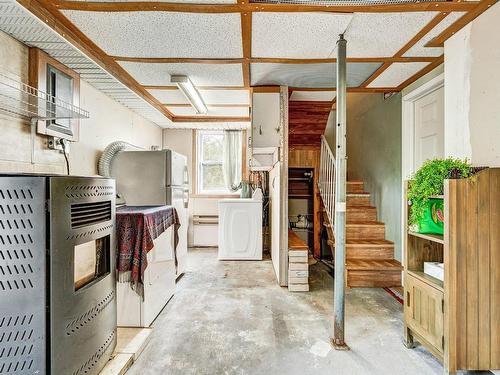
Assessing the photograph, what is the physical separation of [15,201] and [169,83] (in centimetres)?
236

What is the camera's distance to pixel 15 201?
3.84 ft

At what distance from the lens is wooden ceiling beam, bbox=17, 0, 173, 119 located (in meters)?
1.71

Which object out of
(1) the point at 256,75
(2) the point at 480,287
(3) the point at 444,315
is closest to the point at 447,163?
(2) the point at 480,287

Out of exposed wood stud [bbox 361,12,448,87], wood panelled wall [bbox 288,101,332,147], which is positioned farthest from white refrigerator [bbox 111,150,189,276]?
exposed wood stud [bbox 361,12,448,87]

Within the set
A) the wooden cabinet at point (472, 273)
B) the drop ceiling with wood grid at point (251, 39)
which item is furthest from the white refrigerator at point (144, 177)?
the wooden cabinet at point (472, 273)

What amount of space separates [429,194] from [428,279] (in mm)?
617

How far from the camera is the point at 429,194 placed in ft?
5.82

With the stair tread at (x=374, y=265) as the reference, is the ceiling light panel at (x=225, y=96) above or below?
above

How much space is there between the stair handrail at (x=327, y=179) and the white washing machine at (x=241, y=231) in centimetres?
108

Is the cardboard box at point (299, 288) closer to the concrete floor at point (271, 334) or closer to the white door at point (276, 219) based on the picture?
the concrete floor at point (271, 334)

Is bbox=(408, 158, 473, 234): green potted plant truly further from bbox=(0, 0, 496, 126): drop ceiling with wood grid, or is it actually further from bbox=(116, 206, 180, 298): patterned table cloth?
bbox=(116, 206, 180, 298): patterned table cloth

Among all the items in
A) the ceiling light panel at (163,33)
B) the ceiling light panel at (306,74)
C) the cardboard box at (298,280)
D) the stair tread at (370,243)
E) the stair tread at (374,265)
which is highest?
the ceiling light panel at (306,74)

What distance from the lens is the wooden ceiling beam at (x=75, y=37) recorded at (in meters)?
1.71

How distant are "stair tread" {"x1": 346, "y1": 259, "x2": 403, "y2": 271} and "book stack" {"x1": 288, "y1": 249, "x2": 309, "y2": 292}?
592 millimetres
